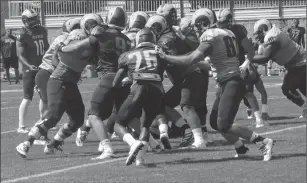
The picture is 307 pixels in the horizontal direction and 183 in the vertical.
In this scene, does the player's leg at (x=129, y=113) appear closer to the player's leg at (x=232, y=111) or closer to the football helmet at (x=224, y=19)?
the player's leg at (x=232, y=111)

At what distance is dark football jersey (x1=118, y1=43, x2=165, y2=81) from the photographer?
37.0 feet

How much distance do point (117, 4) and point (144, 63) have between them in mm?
24379

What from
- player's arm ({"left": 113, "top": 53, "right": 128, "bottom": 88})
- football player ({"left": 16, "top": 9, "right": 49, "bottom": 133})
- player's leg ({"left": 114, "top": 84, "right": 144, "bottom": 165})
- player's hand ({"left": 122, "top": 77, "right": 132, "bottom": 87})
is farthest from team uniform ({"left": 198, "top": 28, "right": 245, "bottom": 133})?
football player ({"left": 16, "top": 9, "right": 49, "bottom": 133})

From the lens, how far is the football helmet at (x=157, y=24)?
1220cm

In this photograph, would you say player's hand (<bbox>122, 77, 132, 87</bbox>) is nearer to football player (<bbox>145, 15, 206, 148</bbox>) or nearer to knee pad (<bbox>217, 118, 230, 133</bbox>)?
football player (<bbox>145, 15, 206, 148</bbox>)

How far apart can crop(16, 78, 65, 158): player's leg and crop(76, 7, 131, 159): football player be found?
439 mm

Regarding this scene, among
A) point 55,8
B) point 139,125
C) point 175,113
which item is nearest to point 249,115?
point 175,113

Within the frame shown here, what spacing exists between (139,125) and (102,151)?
103 cm

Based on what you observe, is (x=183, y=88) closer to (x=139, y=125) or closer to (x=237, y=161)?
(x=139, y=125)

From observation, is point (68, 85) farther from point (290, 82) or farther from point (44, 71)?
point (290, 82)

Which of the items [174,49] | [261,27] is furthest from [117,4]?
[174,49]

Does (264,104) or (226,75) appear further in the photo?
(264,104)

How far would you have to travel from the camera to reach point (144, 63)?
1127 centimetres

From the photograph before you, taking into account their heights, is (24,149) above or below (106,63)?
below
